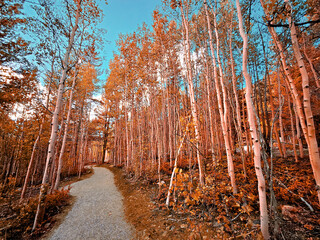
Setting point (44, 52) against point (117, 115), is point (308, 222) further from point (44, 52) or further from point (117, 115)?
point (117, 115)

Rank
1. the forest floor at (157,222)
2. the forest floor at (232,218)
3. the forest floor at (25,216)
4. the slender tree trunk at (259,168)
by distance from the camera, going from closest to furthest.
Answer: the slender tree trunk at (259,168), the forest floor at (232,218), the forest floor at (157,222), the forest floor at (25,216)

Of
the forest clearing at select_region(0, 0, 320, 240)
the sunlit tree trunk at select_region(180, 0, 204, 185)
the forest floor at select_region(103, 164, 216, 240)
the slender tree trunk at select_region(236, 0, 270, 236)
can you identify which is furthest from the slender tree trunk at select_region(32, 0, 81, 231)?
the slender tree trunk at select_region(236, 0, 270, 236)

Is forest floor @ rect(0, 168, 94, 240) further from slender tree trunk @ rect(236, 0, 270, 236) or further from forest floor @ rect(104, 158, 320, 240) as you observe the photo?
slender tree trunk @ rect(236, 0, 270, 236)

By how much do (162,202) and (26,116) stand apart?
7.29 meters

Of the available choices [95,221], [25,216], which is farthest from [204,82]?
[25,216]

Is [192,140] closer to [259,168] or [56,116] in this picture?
[259,168]

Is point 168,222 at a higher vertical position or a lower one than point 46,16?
lower

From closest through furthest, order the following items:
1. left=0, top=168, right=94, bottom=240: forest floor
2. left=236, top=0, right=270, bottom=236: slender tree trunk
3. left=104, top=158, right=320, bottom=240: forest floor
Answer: left=236, top=0, right=270, bottom=236: slender tree trunk < left=104, top=158, right=320, bottom=240: forest floor < left=0, top=168, right=94, bottom=240: forest floor

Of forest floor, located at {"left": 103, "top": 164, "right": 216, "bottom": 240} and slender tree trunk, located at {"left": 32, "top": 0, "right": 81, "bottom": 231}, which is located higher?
slender tree trunk, located at {"left": 32, "top": 0, "right": 81, "bottom": 231}

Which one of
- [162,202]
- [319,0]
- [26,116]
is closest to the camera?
[319,0]

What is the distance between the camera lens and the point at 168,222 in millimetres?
2896

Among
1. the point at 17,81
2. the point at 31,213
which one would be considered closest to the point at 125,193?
the point at 31,213

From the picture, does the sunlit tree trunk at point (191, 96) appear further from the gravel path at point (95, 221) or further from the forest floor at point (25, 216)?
the forest floor at point (25, 216)

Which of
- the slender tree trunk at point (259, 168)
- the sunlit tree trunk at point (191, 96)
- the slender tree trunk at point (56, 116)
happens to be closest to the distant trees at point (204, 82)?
the sunlit tree trunk at point (191, 96)
